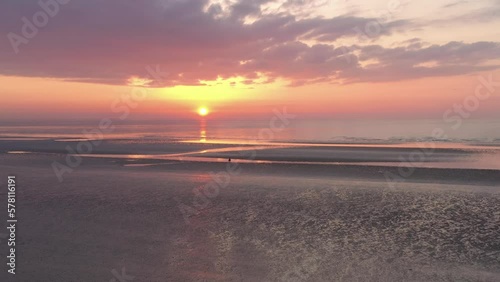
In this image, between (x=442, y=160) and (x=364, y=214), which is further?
(x=442, y=160)

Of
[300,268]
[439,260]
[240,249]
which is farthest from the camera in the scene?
[240,249]

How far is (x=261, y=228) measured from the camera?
1339cm

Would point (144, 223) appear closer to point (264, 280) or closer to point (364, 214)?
point (264, 280)

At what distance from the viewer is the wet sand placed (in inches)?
379

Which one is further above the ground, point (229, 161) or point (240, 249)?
point (229, 161)

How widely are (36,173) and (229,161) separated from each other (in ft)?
48.0

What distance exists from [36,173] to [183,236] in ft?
62.9

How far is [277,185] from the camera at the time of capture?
22.2 meters

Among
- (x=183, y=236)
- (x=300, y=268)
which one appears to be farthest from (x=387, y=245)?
(x=183, y=236)

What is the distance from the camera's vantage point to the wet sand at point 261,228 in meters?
9.62

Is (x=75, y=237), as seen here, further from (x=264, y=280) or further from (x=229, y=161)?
(x=229, y=161)

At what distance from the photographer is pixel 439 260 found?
10.3 metres

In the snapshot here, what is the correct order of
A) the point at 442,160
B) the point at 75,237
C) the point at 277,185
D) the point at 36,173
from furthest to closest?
the point at 442,160 → the point at 36,173 → the point at 277,185 → the point at 75,237

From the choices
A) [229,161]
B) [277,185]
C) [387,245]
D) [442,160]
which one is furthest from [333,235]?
[442,160]
